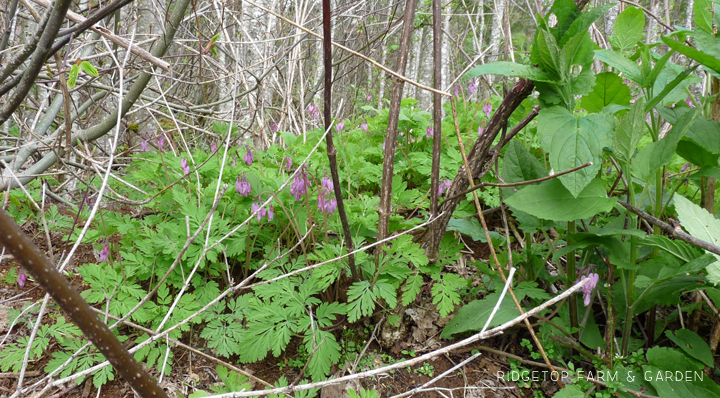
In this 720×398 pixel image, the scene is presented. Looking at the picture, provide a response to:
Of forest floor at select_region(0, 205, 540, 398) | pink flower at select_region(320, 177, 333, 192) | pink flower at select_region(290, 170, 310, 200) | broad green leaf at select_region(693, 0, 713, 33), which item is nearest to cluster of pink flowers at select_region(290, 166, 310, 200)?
pink flower at select_region(290, 170, 310, 200)

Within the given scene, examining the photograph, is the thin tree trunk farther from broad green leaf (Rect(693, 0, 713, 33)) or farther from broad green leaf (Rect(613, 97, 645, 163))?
broad green leaf (Rect(693, 0, 713, 33))

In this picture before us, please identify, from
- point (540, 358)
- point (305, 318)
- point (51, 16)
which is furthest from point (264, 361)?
point (51, 16)

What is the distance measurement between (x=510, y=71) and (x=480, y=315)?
1.12 metres

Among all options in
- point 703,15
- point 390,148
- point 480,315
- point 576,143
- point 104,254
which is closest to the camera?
point 576,143

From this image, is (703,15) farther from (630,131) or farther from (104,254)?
(104,254)

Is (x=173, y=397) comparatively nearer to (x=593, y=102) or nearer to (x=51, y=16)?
(x=51, y=16)

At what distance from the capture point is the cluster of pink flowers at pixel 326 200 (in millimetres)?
2010

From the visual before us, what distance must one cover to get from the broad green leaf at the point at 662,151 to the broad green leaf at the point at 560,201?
0.16 meters

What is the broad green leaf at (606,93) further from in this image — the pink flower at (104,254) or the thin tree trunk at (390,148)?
the pink flower at (104,254)

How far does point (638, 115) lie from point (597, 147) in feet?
0.69

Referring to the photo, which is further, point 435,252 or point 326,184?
point 326,184

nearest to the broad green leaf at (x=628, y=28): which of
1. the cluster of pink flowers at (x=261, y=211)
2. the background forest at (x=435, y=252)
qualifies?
the background forest at (x=435, y=252)

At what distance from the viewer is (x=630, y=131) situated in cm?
134

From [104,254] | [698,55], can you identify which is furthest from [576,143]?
[104,254]
